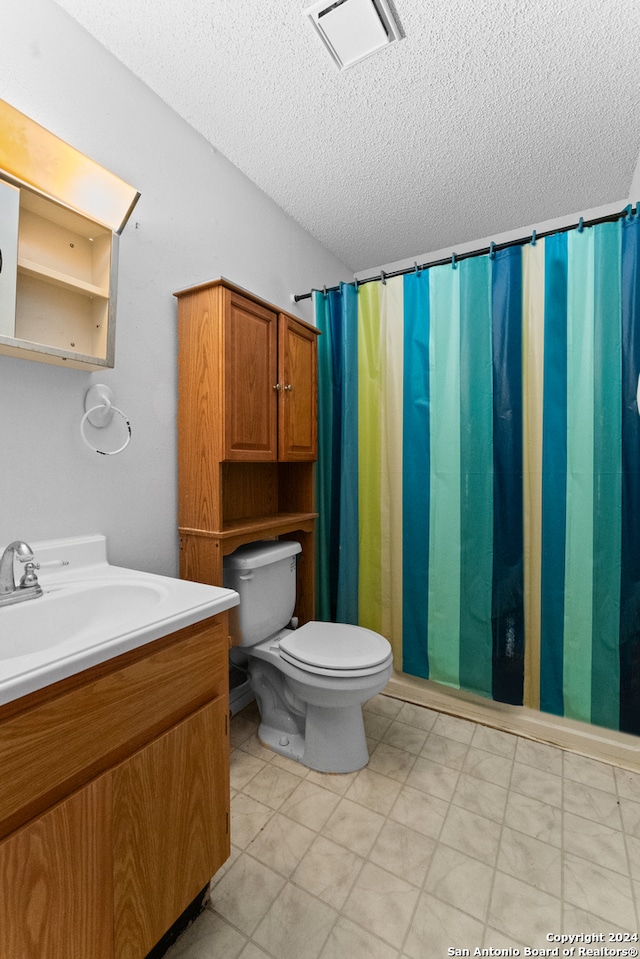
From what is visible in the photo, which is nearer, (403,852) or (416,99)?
(403,852)

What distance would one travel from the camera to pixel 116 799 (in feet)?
2.50

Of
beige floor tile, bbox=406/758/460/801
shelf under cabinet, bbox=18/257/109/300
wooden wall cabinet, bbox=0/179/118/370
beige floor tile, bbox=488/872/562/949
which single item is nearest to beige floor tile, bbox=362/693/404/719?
beige floor tile, bbox=406/758/460/801

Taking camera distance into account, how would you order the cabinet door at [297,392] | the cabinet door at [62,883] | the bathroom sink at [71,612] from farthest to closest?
1. the cabinet door at [297,392]
2. the bathroom sink at [71,612]
3. the cabinet door at [62,883]

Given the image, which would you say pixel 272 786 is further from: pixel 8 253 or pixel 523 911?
pixel 8 253

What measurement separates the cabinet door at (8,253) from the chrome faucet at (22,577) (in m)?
0.49

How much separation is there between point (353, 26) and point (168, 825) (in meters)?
2.05

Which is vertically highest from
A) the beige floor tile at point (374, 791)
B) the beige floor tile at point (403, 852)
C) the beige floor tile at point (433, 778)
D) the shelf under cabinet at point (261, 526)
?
the shelf under cabinet at point (261, 526)

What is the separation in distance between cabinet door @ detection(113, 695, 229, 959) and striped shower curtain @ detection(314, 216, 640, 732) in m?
1.14

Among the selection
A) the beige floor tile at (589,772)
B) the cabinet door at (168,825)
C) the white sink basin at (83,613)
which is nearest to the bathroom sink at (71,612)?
the white sink basin at (83,613)

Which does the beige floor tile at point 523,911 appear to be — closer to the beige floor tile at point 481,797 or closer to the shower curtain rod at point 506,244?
the beige floor tile at point 481,797

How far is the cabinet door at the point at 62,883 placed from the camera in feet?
2.05

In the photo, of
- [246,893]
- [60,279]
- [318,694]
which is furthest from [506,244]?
[246,893]

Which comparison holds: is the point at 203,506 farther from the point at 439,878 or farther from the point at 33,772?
the point at 439,878

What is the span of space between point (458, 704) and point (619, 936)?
889 millimetres
